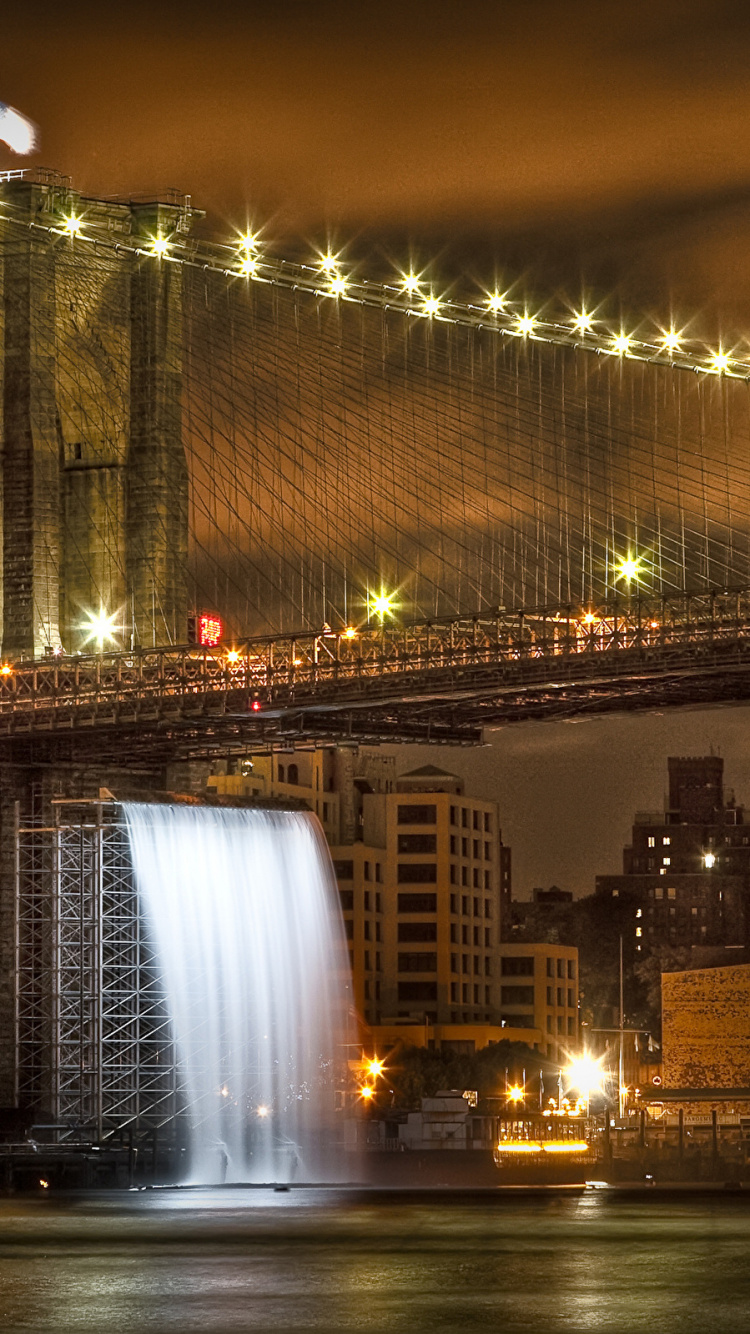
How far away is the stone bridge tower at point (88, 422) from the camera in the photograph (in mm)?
77812

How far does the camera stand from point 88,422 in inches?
3248

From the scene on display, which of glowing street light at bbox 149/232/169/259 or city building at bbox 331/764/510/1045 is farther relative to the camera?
city building at bbox 331/764/510/1045

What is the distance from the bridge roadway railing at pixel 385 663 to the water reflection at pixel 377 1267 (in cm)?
1631

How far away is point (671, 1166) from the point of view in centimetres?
7975

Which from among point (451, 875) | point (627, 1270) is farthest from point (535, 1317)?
point (451, 875)

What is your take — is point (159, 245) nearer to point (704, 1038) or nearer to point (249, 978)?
point (249, 978)

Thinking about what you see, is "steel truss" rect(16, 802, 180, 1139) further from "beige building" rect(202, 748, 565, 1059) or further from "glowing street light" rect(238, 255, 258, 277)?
"beige building" rect(202, 748, 565, 1059)

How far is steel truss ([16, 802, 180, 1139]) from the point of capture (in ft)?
244

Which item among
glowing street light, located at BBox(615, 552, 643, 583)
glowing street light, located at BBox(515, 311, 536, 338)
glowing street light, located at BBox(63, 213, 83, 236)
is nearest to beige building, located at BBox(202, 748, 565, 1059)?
glowing street light, located at BBox(515, 311, 536, 338)

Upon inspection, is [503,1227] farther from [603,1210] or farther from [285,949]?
[285,949]

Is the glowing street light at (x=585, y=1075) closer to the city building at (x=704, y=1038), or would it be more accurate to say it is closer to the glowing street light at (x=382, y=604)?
the city building at (x=704, y=1038)

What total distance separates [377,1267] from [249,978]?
42517 millimetres

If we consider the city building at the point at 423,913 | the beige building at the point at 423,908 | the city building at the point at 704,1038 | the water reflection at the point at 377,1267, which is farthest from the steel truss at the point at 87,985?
the city building at the point at 423,913

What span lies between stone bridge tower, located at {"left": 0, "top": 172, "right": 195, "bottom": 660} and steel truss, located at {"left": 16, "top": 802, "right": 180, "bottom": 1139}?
6475 mm
